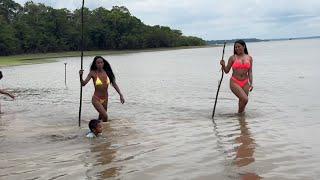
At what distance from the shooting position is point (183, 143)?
9406mm

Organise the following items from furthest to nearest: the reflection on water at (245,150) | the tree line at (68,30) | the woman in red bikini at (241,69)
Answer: the tree line at (68,30) → the woman in red bikini at (241,69) → the reflection on water at (245,150)

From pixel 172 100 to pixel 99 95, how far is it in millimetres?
6508

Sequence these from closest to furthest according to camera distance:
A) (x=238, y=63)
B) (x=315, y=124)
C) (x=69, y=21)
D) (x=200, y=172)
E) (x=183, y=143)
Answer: (x=200, y=172) → (x=183, y=143) → (x=315, y=124) → (x=238, y=63) → (x=69, y=21)

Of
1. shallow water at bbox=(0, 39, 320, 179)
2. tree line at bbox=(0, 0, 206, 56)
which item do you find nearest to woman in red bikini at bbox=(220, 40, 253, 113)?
shallow water at bbox=(0, 39, 320, 179)

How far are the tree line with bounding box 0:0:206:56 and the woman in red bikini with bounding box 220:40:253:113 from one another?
80.1 metres

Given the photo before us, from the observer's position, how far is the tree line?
9650 cm

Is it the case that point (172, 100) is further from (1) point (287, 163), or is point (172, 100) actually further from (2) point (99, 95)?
(1) point (287, 163)

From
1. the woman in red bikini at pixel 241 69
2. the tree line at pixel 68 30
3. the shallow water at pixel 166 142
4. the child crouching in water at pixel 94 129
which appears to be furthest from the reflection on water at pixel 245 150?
the tree line at pixel 68 30

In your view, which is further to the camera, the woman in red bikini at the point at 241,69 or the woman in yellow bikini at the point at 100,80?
the woman in red bikini at the point at 241,69

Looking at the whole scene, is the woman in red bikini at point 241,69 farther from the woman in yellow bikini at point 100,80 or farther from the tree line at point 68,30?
the tree line at point 68,30

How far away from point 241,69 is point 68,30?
9851 centimetres

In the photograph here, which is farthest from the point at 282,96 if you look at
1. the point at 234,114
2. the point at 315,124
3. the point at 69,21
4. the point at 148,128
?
the point at 69,21

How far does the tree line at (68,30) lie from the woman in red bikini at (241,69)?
80054mm

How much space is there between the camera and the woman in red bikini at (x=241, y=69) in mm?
12578
